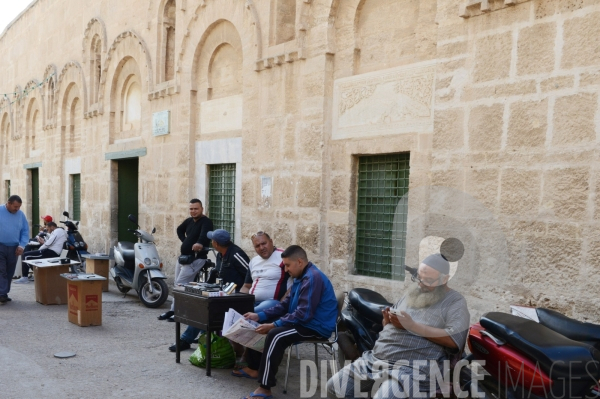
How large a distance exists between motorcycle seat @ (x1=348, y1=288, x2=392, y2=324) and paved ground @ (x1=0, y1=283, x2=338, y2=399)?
3.04 feet

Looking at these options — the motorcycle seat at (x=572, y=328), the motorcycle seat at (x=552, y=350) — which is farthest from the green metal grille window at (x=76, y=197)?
the motorcycle seat at (x=552, y=350)

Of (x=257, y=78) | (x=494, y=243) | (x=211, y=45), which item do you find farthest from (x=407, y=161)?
(x=211, y=45)

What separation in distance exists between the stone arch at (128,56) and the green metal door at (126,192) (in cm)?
161

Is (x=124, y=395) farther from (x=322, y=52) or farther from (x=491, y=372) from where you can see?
(x=322, y=52)

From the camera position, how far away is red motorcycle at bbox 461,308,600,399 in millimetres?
3074

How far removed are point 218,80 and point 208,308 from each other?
234 inches

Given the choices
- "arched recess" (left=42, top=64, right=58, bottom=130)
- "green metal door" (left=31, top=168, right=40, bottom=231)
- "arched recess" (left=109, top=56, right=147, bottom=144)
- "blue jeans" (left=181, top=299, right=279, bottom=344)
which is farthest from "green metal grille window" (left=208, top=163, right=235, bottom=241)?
"green metal door" (left=31, top=168, right=40, bottom=231)

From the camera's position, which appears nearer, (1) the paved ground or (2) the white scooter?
(1) the paved ground

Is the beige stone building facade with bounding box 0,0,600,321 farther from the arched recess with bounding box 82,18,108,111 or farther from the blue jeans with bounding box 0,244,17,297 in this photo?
the blue jeans with bounding box 0,244,17,297

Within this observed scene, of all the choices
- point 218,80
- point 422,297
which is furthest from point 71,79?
point 422,297

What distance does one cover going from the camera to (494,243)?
5500 mm

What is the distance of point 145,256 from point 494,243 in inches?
219

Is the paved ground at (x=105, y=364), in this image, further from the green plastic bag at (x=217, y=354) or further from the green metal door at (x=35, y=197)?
the green metal door at (x=35, y=197)

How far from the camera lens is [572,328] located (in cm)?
369
